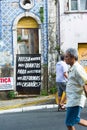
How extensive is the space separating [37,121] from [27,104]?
5.48 m

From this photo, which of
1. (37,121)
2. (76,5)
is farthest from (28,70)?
(37,121)

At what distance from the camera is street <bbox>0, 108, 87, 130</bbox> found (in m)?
12.8

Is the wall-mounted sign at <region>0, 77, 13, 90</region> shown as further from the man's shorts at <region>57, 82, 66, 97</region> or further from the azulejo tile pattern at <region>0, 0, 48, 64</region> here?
the man's shorts at <region>57, 82, 66, 97</region>

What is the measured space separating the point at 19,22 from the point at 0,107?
4.99 m

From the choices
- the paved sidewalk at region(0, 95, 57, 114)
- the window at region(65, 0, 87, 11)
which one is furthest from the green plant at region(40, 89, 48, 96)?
the window at region(65, 0, 87, 11)

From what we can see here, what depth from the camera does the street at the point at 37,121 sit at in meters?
12.8

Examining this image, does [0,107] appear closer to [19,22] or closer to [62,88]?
[62,88]

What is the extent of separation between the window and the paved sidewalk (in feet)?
13.2

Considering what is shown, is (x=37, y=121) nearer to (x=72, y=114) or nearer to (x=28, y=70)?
(x=72, y=114)

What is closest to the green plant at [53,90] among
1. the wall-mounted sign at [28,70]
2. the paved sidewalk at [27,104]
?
the wall-mounted sign at [28,70]

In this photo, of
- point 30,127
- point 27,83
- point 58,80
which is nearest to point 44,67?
point 27,83

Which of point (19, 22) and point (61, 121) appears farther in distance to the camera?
point (19, 22)

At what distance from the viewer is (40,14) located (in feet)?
74.3

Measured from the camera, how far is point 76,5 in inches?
915
